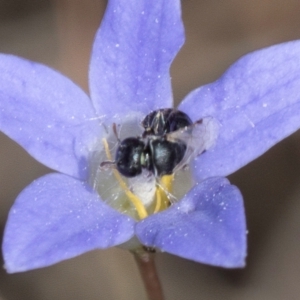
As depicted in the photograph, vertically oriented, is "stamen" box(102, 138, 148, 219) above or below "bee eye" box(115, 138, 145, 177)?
below

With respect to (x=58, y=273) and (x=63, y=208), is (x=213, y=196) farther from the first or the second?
(x=58, y=273)

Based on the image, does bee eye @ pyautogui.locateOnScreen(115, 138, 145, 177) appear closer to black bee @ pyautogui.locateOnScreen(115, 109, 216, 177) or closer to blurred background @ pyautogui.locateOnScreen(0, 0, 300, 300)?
black bee @ pyautogui.locateOnScreen(115, 109, 216, 177)

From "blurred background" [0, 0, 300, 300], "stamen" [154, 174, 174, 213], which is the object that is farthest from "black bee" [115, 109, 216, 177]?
"blurred background" [0, 0, 300, 300]

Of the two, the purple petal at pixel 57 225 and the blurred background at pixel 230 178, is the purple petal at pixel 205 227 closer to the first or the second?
the purple petal at pixel 57 225

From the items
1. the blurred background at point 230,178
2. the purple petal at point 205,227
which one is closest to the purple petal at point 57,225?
the purple petal at point 205,227

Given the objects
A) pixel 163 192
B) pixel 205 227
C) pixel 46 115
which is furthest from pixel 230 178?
pixel 205 227
